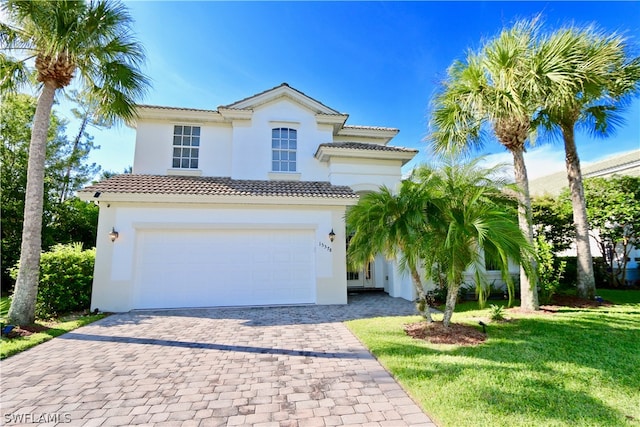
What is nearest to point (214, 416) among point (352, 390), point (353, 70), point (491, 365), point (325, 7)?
point (352, 390)

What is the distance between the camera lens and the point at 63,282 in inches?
382

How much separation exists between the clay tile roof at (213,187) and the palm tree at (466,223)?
17.1ft

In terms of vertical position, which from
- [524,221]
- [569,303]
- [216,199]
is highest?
[216,199]

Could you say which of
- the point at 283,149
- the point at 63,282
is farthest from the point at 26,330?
the point at 283,149

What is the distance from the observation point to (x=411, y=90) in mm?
15672

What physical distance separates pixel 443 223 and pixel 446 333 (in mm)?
2682

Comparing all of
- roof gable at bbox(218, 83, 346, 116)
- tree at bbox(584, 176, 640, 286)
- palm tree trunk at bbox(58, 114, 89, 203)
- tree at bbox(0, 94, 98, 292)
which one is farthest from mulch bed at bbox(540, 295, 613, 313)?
palm tree trunk at bbox(58, 114, 89, 203)

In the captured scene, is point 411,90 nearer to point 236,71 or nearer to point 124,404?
point 236,71

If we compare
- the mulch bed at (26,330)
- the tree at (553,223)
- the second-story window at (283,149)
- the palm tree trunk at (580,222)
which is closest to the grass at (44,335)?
the mulch bed at (26,330)

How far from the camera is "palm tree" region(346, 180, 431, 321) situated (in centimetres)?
654

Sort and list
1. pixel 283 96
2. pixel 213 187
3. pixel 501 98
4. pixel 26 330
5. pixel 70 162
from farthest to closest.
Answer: pixel 70 162 < pixel 283 96 < pixel 213 187 < pixel 501 98 < pixel 26 330

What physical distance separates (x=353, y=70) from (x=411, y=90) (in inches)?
146

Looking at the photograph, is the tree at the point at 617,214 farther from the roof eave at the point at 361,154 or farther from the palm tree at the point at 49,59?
the palm tree at the point at 49,59

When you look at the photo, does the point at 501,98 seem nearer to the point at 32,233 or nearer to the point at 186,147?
the point at 186,147
